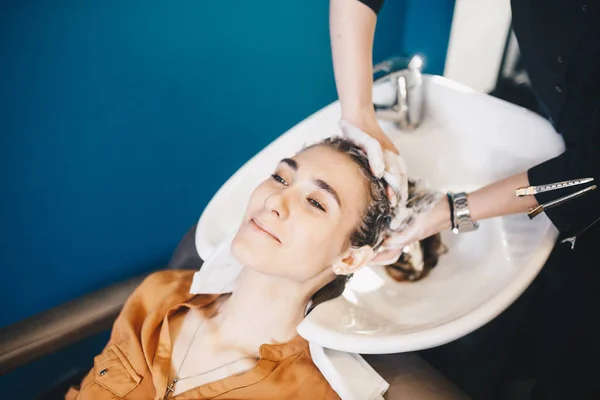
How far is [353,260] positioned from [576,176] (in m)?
0.53

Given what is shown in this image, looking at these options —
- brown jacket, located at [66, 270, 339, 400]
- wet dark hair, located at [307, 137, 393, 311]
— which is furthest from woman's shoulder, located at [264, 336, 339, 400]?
wet dark hair, located at [307, 137, 393, 311]

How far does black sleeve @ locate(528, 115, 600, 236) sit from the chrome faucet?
1.73 feet

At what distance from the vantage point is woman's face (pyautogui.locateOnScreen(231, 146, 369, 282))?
104cm

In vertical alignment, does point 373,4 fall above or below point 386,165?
above

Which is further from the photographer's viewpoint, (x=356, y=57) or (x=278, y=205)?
(x=356, y=57)

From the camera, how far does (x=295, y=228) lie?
104 centimetres

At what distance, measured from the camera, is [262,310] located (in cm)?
122

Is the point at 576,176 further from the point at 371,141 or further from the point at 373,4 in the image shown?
the point at 373,4

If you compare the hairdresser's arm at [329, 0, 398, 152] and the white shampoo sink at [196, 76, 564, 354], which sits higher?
the hairdresser's arm at [329, 0, 398, 152]

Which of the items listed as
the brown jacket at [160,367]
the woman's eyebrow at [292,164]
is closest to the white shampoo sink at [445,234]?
the brown jacket at [160,367]

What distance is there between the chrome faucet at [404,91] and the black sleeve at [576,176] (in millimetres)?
526

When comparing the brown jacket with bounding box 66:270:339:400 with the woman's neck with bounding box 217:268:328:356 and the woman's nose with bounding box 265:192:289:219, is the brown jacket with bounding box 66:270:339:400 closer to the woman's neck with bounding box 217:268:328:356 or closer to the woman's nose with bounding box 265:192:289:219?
the woman's neck with bounding box 217:268:328:356

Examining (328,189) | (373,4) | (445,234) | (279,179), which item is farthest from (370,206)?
(373,4)

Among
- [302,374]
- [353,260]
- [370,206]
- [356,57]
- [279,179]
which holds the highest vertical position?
[356,57]
